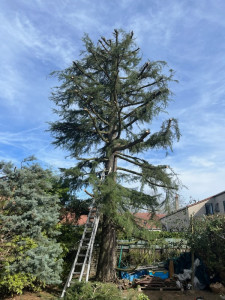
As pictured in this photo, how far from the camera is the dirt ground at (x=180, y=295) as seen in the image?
8711 mm

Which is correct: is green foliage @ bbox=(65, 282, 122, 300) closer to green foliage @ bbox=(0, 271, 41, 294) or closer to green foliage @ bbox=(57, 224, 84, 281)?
green foliage @ bbox=(0, 271, 41, 294)

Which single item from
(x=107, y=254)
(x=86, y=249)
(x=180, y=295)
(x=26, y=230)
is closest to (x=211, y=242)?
(x=180, y=295)

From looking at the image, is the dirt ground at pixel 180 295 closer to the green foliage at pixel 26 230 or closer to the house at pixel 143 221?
the house at pixel 143 221

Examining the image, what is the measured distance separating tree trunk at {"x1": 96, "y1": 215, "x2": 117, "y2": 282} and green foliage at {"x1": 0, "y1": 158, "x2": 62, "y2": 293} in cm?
231

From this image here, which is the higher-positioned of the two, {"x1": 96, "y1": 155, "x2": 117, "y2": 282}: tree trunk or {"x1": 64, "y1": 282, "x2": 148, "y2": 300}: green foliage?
{"x1": 96, "y1": 155, "x2": 117, "y2": 282}: tree trunk

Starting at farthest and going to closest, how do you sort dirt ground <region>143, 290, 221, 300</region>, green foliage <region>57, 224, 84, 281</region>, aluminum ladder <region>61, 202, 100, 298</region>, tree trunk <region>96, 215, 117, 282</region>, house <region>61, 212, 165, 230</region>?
house <region>61, 212, 165, 230</region>
green foliage <region>57, 224, 84, 281</region>
tree trunk <region>96, 215, 117, 282</region>
dirt ground <region>143, 290, 221, 300</region>
aluminum ladder <region>61, 202, 100, 298</region>

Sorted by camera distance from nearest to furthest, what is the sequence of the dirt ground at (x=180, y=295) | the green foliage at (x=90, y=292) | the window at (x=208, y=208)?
the green foliage at (x=90, y=292), the dirt ground at (x=180, y=295), the window at (x=208, y=208)

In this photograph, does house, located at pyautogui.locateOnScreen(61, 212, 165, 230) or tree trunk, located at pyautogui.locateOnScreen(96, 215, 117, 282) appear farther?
house, located at pyautogui.locateOnScreen(61, 212, 165, 230)

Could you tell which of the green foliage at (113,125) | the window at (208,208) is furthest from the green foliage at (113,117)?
the window at (208,208)

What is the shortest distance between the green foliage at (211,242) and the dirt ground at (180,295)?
0.93 meters

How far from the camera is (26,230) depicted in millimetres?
7027

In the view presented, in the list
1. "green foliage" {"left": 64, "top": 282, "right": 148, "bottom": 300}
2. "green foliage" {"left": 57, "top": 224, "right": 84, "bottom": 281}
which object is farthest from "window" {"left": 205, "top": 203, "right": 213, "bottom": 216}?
"green foliage" {"left": 64, "top": 282, "right": 148, "bottom": 300}

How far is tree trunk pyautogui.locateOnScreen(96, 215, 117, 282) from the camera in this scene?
911cm

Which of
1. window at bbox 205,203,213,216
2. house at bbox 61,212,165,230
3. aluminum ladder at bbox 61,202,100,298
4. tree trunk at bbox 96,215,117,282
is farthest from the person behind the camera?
window at bbox 205,203,213,216
